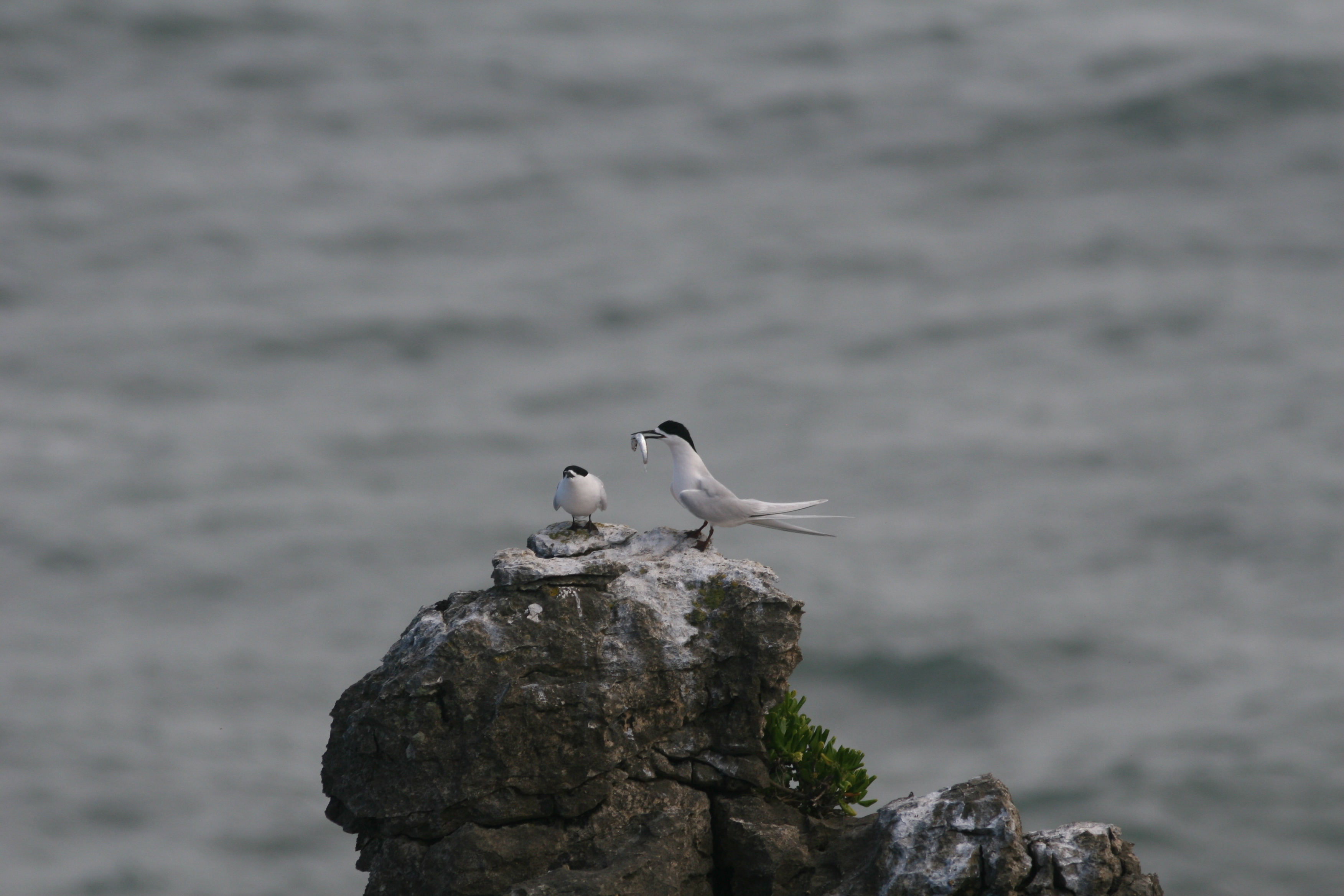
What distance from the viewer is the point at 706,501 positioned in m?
14.2

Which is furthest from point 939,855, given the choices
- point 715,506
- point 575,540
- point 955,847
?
point 575,540

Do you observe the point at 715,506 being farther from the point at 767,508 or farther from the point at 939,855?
the point at 939,855

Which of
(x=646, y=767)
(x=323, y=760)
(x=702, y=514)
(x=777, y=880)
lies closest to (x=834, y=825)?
(x=777, y=880)

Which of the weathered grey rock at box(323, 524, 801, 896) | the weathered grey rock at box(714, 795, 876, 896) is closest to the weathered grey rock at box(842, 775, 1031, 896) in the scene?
the weathered grey rock at box(714, 795, 876, 896)

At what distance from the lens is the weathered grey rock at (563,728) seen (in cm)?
1271

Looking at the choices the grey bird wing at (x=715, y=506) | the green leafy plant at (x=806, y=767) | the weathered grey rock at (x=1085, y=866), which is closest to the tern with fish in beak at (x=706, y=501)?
the grey bird wing at (x=715, y=506)

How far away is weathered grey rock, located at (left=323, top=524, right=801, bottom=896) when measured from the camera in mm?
12711

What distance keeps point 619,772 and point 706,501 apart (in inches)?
110

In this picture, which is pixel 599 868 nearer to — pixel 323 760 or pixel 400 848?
pixel 400 848

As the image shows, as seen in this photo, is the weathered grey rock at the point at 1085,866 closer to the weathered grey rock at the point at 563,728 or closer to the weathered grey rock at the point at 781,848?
the weathered grey rock at the point at 781,848

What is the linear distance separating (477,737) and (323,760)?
5.60 feet

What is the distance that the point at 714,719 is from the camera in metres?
13.6

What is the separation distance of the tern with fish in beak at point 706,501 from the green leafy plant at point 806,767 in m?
1.78

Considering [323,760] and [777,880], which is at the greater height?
[323,760]
